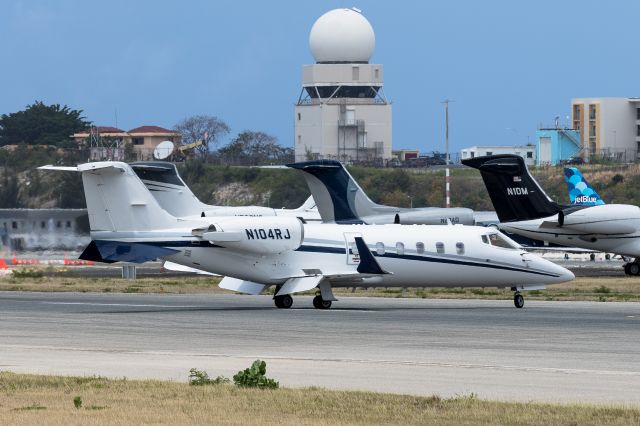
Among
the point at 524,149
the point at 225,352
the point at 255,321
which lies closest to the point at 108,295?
Result: the point at 255,321

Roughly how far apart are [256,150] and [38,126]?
24.3m

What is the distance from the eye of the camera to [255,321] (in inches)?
1336

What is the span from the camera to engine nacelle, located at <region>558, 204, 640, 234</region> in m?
61.2

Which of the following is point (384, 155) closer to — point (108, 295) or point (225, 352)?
point (108, 295)

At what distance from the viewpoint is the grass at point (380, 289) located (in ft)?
158

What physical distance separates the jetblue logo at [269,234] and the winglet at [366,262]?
2.19 metres

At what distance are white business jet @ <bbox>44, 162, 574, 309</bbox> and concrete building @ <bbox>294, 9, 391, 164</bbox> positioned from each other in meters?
87.8

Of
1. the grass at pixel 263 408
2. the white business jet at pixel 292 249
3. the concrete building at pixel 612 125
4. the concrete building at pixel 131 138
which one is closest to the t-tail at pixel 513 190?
the white business jet at pixel 292 249

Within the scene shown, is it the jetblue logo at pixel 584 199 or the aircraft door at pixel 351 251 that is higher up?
the jetblue logo at pixel 584 199

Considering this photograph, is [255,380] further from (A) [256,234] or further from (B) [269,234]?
(B) [269,234]

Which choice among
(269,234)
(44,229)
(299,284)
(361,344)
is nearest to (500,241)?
(299,284)

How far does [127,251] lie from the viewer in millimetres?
36406

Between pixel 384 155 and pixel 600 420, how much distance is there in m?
127

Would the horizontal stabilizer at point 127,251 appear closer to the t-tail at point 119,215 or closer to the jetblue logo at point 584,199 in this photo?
the t-tail at point 119,215
